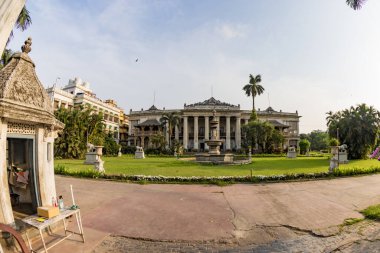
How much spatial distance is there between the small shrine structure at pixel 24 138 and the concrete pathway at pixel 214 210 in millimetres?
1412

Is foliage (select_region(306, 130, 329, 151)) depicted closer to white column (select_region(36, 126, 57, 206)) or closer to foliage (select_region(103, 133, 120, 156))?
foliage (select_region(103, 133, 120, 156))

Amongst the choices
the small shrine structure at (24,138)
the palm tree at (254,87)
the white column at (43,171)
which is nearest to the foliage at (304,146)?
the palm tree at (254,87)

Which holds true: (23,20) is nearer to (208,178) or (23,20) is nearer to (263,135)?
(208,178)

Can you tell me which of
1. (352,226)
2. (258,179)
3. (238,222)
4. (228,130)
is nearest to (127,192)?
(238,222)

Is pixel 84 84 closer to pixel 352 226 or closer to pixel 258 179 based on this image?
pixel 258 179

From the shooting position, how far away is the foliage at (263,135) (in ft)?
154

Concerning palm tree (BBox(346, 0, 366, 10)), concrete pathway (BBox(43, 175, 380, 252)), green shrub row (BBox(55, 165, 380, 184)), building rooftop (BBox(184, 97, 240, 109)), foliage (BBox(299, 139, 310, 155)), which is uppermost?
building rooftop (BBox(184, 97, 240, 109))

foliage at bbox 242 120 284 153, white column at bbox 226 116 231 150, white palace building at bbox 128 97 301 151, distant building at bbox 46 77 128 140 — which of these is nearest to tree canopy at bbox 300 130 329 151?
white palace building at bbox 128 97 301 151

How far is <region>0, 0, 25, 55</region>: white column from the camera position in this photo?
110 inches

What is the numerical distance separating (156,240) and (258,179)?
8300mm

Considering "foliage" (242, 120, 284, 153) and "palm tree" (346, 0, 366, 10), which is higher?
"palm tree" (346, 0, 366, 10)

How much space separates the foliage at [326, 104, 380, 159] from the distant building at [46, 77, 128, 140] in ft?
126

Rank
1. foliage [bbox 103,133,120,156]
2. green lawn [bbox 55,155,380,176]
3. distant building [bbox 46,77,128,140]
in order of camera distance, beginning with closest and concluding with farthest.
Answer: green lawn [bbox 55,155,380,176], foliage [bbox 103,133,120,156], distant building [bbox 46,77,128,140]

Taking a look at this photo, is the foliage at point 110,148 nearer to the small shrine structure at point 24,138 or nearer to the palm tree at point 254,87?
the palm tree at point 254,87
